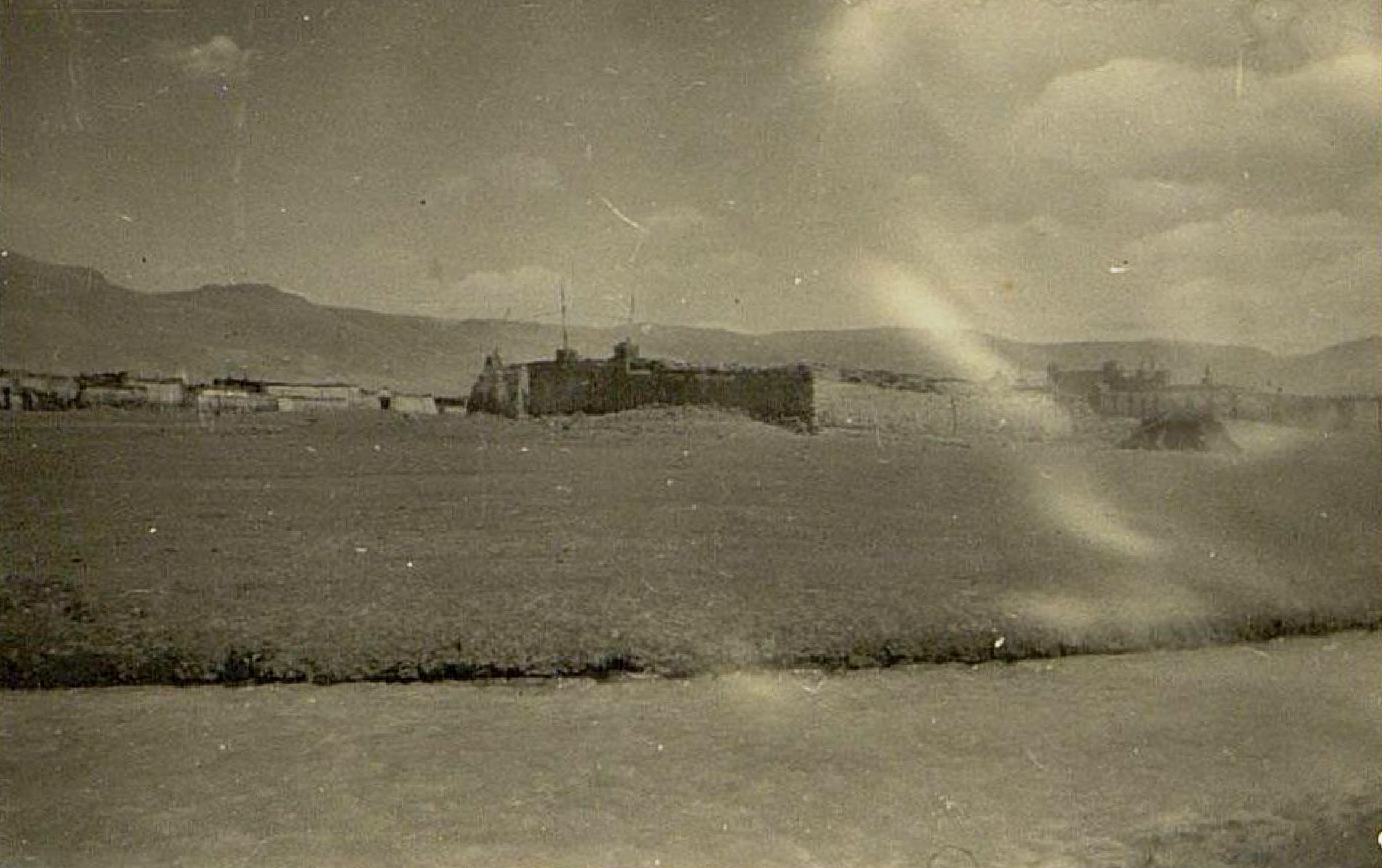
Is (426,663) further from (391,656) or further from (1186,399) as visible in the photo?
(1186,399)

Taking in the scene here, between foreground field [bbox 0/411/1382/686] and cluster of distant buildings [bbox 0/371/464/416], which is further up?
cluster of distant buildings [bbox 0/371/464/416]

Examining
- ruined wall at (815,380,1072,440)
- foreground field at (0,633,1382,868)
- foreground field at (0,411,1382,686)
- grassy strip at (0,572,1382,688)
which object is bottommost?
foreground field at (0,633,1382,868)

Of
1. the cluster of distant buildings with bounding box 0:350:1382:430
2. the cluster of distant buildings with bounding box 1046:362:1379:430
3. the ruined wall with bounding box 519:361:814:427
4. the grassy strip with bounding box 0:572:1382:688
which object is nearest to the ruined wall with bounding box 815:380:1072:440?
the cluster of distant buildings with bounding box 0:350:1382:430

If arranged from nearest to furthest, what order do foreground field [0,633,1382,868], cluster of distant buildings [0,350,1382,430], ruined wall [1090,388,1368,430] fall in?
foreground field [0,633,1382,868] < cluster of distant buildings [0,350,1382,430] < ruined wall [1090,388,1368,430]

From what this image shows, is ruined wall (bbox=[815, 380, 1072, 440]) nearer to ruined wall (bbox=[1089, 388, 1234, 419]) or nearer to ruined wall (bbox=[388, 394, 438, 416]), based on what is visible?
ruined wall (bbox=[1089, 388, 1234, 419])

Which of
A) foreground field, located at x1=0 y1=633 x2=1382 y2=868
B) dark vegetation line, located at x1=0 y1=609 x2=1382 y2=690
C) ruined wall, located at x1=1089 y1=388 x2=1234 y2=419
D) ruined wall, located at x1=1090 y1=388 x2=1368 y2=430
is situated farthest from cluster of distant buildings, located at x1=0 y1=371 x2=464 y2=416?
ruined wall, located at x1=1090 y1=388 x2=1368 y2=430

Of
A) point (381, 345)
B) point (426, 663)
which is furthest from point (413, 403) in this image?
point (426, 663)

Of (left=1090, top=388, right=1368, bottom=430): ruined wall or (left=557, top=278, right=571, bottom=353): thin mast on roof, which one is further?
(left=1090, top=388, right=1368, bottom=430): ruined wall

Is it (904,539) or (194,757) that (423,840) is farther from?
(904,539)

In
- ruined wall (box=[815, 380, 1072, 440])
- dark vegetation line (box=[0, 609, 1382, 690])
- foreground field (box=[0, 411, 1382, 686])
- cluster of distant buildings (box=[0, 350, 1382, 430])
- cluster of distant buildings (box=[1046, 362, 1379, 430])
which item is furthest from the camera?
cluster of distant buildings (box=[1046, 362, 1379, 430])
